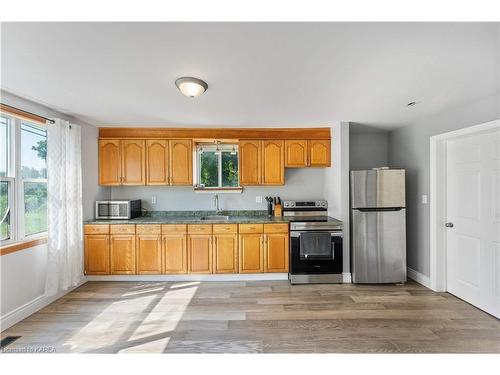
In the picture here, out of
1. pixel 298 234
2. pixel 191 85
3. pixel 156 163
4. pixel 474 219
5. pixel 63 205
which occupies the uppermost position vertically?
pixel 191 85

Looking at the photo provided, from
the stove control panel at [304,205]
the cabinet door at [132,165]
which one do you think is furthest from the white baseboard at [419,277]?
the cabinet door at [132,165]

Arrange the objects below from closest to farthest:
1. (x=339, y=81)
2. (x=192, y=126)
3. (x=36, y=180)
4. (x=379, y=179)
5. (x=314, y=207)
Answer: (x=339, y=81), (x=36, y=180), (x=379, y=179), (x=192, y=126), (x=314, y=207)

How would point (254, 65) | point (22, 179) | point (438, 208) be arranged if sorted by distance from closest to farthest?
1. point (254, 65)
2. point (22, 179)
3. point (438, 208)

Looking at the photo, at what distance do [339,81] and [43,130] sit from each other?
3.46 meters

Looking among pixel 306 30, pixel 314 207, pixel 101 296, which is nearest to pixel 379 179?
pixel 314 207

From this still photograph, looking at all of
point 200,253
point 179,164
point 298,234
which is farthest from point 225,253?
point 179,164

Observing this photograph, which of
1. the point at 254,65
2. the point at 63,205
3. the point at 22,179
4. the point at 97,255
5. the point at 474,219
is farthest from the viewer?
the point at 97,255

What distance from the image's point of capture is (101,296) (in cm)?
311

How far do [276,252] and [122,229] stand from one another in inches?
91.9

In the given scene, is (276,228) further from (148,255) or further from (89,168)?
(89,168)

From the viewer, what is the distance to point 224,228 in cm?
365

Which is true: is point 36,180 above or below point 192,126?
below

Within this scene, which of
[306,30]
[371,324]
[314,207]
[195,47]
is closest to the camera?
[306,30]

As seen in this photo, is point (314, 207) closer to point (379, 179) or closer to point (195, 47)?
point (379, 179)
